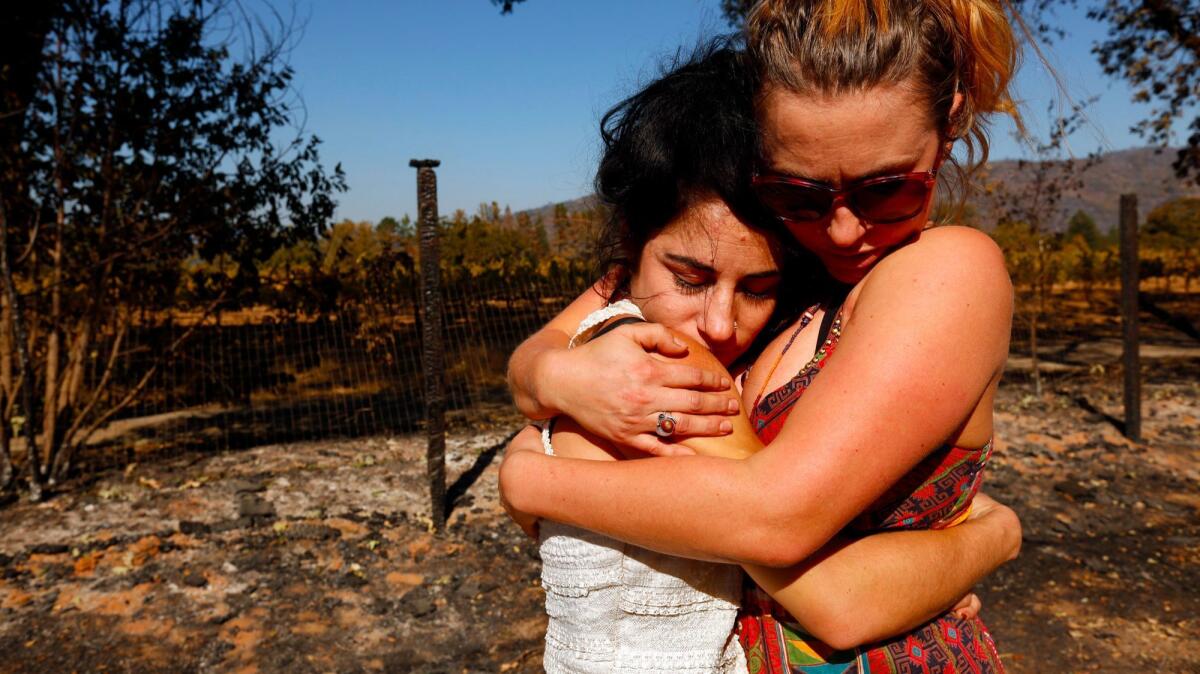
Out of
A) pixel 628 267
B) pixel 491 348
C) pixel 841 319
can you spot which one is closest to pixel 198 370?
pixel 491 348

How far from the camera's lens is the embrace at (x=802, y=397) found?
1161 millimetres

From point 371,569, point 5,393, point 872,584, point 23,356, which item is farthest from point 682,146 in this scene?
point 5,393

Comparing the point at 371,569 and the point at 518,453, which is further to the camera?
the point at 371,569

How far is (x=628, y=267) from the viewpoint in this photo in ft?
5.95

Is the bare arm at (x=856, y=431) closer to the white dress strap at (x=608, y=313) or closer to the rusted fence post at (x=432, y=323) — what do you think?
the white dress strap at (x=608, y=313)

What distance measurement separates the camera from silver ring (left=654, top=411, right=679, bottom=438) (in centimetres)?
129

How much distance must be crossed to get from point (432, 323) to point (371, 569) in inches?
65.5

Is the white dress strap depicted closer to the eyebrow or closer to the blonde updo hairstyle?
the eyebrow

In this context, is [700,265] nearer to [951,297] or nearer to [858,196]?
[858,196]

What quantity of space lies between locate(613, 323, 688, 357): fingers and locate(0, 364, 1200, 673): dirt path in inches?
128

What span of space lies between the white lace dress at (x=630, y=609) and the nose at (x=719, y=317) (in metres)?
0.44

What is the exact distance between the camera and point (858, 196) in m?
1.33

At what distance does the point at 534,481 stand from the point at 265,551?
15.0 feet

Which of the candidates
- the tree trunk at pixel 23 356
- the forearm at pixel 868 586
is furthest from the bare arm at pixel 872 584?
the tree trunk at pixel 23 356
